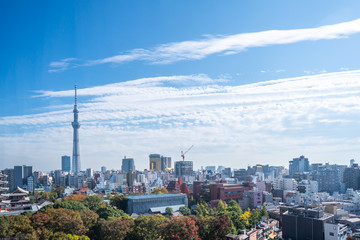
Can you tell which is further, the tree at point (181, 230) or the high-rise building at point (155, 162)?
the high-rise building at point (155, 162)

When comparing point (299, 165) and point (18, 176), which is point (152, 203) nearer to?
point (18, 176)

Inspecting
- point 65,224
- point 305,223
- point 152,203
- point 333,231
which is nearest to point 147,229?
point 65,224

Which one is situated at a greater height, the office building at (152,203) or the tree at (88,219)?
the tree at (88,219)

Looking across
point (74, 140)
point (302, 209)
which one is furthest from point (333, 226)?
point (74, 140)

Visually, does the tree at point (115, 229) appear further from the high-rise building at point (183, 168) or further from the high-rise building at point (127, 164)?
the high-rise building at point (127, 164)

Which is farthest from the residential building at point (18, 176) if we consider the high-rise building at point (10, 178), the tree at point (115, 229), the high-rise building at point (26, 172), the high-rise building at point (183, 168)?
the tree at point (115, 229)

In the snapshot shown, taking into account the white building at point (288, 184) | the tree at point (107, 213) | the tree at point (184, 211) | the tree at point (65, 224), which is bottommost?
the tree at point (184, 211)

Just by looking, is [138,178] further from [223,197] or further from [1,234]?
[1,234]
